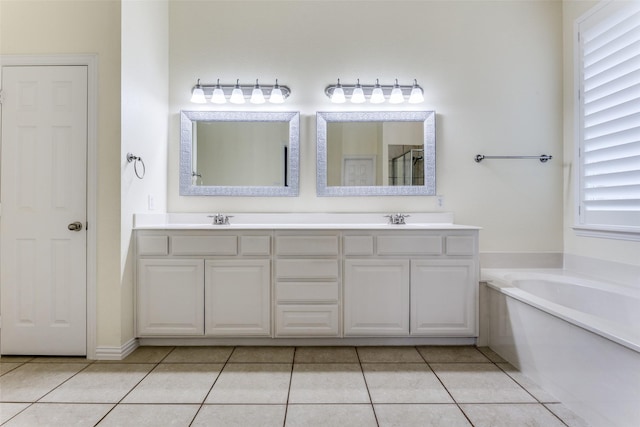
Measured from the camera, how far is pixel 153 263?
2.30 meters

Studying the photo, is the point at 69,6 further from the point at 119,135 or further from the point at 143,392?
the point at 143,392

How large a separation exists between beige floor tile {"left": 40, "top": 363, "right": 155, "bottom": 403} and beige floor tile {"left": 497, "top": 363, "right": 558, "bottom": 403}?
2153 millimetres

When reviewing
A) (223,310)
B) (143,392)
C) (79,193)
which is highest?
(79,193)

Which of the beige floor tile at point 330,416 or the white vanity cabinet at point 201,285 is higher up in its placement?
the white vanity cabinet at point 201,285

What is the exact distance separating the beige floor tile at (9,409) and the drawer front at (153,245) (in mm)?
970

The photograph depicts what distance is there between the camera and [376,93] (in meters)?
2.82

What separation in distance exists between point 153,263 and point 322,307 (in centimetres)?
121

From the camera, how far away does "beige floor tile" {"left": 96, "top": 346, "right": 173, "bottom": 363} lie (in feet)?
7.04

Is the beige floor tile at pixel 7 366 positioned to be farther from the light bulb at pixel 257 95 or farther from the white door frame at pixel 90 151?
the light bulb at pixel 257 95

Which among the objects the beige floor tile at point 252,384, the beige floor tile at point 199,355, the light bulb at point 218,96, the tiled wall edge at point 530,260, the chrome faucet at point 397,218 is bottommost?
the beige floor tile at point 199,355

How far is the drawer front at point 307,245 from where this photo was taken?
232cm

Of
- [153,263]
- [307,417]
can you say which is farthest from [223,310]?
[307,417]

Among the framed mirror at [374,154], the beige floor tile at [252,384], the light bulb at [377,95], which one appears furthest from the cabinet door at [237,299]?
the light bulb at [377,95]

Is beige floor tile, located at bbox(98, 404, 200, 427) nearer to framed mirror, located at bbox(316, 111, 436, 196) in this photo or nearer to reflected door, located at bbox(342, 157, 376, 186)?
framed mirror, located at bbox(316, 111, 436, 196)
